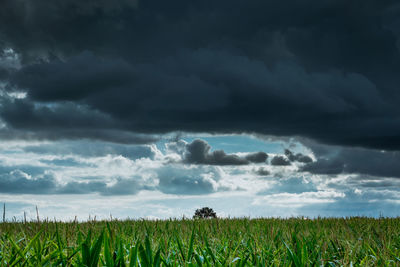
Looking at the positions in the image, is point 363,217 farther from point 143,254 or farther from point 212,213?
point 143,254

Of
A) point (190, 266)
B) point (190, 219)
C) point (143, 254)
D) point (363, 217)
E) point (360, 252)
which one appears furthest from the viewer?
point (363, 217)

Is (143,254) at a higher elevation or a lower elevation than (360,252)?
higher

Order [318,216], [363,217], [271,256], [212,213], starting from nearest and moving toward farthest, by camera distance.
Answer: [271,256]
[318,216]
[363,217]
[212,213]

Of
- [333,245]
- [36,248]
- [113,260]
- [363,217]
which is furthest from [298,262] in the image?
[363,217]

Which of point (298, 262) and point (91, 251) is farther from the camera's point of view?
point (298, 262)

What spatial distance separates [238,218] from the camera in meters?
16.0

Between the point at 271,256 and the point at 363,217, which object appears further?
the point at 363,217

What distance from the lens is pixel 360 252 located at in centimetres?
626

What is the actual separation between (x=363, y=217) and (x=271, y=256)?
→ 13.8m

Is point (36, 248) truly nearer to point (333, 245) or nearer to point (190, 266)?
point (190, 266)

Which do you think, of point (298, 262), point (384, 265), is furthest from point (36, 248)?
point (384, 265)

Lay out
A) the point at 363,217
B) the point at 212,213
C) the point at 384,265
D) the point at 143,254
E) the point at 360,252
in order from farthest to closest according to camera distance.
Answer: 1. the point at 212,213
2. the point at 363,217
3. the point at 360,252
4. the point at 384,265
5. the point at 143,254

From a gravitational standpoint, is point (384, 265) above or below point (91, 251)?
below

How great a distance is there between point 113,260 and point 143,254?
0.51 metres
